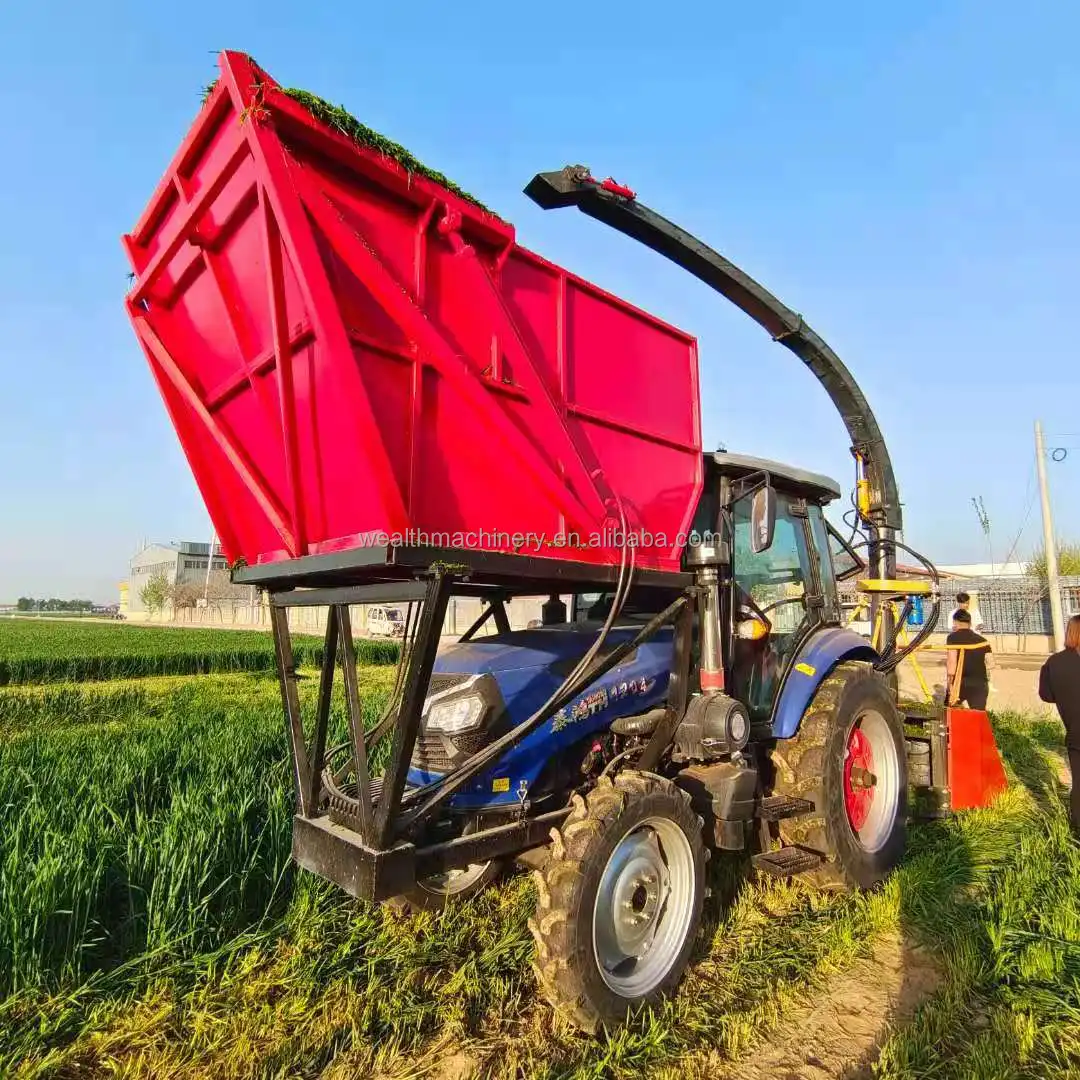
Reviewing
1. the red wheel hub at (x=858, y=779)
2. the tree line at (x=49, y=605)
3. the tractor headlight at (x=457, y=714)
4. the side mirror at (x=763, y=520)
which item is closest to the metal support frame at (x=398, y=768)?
the tractor headlight at (x=457, y=714)

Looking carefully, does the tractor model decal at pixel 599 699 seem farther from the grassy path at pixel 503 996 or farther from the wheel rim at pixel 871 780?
the wheel rim at pixel 871 780

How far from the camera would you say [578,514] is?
9.39 feet

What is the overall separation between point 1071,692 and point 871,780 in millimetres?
1590

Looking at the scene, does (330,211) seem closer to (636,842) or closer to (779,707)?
(636,842)

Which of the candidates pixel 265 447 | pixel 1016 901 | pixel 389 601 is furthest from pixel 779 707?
pixel 265 447

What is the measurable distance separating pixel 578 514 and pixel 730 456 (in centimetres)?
134

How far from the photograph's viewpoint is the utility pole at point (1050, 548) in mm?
16828

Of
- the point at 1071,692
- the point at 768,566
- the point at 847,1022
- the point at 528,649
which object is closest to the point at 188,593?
the point at 528,649

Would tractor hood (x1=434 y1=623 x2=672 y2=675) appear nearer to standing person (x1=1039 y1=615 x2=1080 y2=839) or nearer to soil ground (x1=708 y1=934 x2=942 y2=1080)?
soil ground (x1=708 y1=934 x2=942 y2=1080)

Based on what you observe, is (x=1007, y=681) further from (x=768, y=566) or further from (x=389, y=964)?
(x=389, y=964)

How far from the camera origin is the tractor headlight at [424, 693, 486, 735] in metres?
3.04

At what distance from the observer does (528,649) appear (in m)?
3.49

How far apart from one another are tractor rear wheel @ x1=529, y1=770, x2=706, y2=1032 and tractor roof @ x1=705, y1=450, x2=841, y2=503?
170 centimetres

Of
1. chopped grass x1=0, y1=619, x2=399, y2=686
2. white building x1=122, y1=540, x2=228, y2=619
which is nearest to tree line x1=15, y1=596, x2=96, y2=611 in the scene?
white building x1=122, y1=540, x2=228, y2=619
